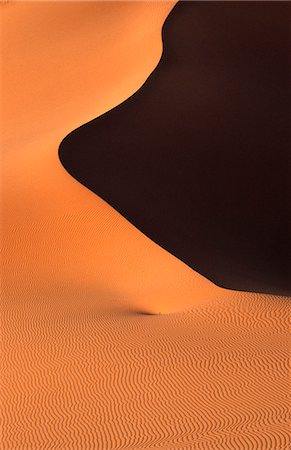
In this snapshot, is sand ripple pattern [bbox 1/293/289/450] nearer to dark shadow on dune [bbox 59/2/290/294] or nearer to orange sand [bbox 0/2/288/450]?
orange sand [bbox 0/2/288/450]

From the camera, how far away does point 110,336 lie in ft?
32.3

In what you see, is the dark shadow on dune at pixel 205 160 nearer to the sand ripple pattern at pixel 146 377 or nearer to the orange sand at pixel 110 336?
the orange sand at pixel 110 336

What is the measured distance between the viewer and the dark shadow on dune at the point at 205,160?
12930 mm

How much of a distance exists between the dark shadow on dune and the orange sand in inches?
20.2

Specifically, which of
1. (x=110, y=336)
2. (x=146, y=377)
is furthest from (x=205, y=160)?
(x=146, y=377)

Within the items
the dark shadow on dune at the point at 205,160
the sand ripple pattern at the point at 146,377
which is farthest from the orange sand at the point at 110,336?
the dark shadow on dune at the point at 205,160

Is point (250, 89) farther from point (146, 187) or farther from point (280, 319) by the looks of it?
point (280, 319)

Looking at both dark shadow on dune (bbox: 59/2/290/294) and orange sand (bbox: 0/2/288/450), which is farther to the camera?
dark shadow on dune (bbox: 59/2/290/294)

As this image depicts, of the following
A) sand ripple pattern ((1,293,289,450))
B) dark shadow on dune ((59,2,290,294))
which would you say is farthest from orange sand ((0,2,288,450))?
dark shadow on dune ((59,2,290,294))

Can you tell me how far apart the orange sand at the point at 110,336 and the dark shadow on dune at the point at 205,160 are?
20.2 inches

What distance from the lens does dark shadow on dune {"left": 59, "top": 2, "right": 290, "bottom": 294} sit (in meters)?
12.9

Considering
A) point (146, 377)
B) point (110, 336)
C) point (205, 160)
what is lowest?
point (146, 377)

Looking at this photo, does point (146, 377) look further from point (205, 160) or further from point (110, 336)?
point (205, 160)

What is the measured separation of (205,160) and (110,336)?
604 centimetres
